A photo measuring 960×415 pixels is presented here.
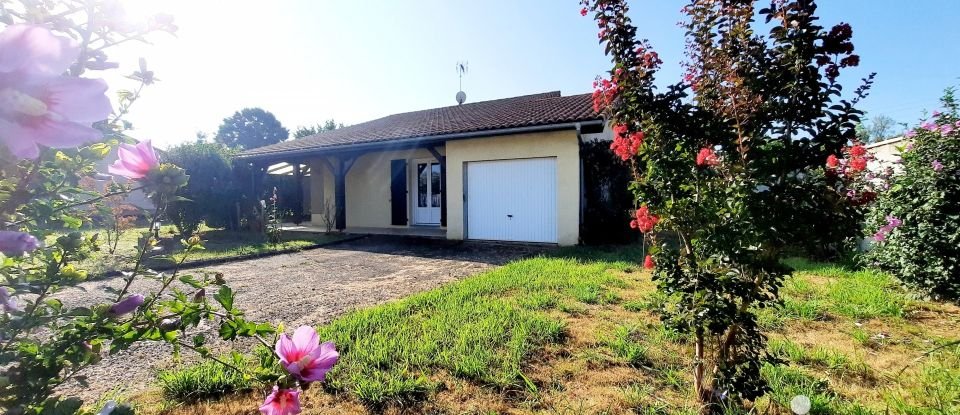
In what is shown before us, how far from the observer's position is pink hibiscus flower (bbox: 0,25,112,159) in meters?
0.54

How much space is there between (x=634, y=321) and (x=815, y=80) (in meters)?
2.35

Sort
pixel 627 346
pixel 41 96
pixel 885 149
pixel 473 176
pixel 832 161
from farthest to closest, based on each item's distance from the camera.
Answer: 1. pixel 473 176
2. pixel 885 149
3. pixel 627 346
4. pixel 832 161
5. pixel 41 96

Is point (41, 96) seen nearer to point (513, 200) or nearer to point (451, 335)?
point (451, 335)

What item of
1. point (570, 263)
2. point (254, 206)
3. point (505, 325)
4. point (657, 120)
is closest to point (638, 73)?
point (657, 120)

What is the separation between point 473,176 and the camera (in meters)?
9.89

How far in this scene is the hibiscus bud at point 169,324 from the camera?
1016 millimetres

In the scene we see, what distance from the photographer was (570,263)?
6414 mm

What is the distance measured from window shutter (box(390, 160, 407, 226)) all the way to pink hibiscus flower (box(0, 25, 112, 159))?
1212 centimetres

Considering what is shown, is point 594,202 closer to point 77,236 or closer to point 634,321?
point 634,321

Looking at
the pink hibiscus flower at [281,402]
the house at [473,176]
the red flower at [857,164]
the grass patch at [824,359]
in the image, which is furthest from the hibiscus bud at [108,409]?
the house at [473,176]

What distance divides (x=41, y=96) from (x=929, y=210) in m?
6.09

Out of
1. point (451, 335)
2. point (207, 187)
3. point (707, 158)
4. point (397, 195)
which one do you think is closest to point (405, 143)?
point (397, 195)

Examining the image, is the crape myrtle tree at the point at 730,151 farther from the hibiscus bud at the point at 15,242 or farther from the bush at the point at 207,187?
the bush at the point at 207,187

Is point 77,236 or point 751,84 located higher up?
point 751,84
